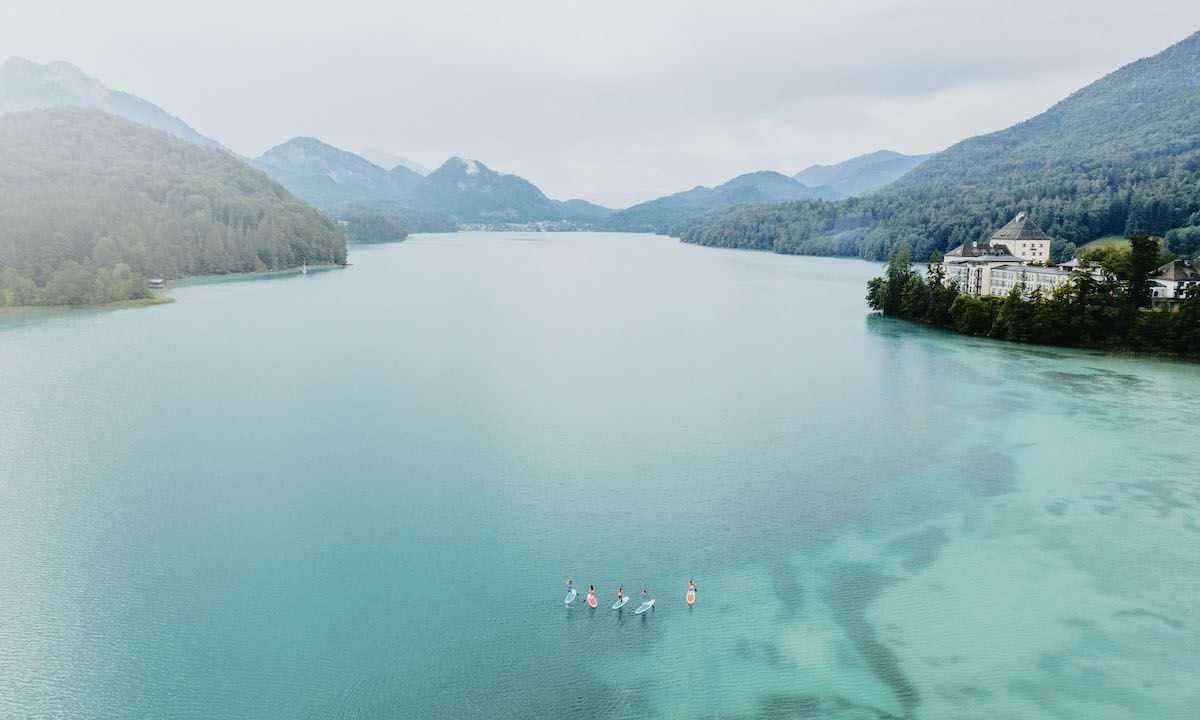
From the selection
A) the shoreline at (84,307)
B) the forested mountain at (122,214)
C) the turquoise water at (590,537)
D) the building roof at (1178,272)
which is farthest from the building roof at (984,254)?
the forested mountain at (122,214)

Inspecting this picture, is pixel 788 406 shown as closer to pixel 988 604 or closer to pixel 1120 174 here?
pixel 988 604

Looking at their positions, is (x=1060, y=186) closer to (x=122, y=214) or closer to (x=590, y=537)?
(x=590, y=537)

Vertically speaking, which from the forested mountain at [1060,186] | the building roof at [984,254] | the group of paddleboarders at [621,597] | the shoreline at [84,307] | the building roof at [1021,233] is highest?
the forested mountain at [1060,186]

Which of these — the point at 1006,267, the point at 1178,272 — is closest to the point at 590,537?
the point at 1178,272

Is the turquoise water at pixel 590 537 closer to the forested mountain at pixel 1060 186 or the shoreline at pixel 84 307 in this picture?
the shoreline at pixel 84 307

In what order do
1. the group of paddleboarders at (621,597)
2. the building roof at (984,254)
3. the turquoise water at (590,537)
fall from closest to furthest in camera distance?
the turquoise water at (590,537), the group of paddleboarders at (621,597), the building roof at (984,254)

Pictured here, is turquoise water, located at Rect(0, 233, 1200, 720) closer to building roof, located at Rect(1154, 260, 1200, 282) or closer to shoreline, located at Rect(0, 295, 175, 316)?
building roof, located at Rect(1154, 260, 1200, 282)
